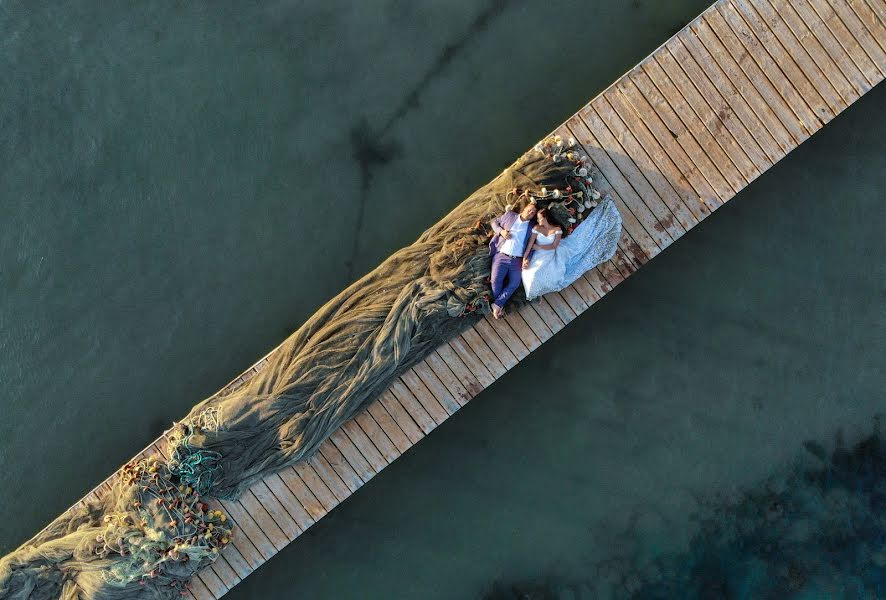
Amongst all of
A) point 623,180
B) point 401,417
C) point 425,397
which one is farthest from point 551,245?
point 401,417

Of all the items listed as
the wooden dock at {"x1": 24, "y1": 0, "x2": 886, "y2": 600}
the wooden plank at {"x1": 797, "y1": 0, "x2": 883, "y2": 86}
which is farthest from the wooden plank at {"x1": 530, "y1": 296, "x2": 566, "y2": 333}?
the wooden plank at {"x1": 797, "y1": 0, "x2": 883, "y2": 86}

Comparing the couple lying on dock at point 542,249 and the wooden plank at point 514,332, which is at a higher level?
the couple lying on dock at point 542,249

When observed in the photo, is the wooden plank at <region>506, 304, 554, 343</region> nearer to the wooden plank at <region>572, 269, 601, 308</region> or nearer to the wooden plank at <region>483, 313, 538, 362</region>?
the wooden plank at <region>483, 313, 538, 362</region>

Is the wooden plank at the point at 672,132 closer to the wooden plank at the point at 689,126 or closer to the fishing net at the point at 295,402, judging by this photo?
the wooden plank at the point at 689,126

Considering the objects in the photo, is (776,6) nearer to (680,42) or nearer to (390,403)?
(680,42)

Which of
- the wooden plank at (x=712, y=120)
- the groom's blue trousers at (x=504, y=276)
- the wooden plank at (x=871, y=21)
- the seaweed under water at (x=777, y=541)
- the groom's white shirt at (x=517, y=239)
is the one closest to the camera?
the groom's white shirt at (x=517, y=239)

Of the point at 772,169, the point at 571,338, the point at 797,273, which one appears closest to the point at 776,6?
the point at 772,169

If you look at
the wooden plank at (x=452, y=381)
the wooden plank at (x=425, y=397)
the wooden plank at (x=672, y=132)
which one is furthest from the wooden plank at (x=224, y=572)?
the wooden plank at (x=672, y=132)
